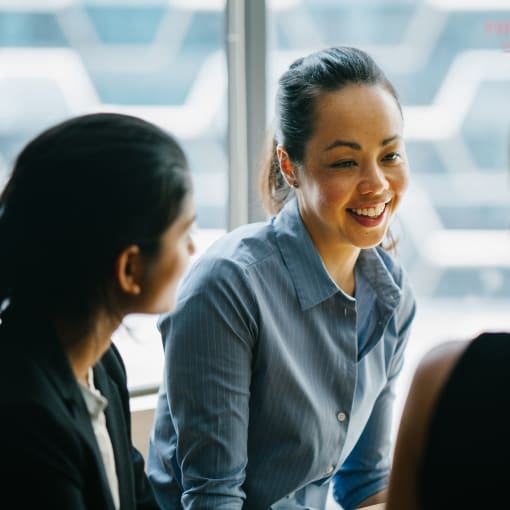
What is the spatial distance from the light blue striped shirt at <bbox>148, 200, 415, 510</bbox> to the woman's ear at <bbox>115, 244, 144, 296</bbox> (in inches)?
12.6

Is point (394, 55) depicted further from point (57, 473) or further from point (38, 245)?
point (57, 473)

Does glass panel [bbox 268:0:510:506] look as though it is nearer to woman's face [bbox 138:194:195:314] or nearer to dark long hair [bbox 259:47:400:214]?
dark long hair [bbox 259:47:400:214]

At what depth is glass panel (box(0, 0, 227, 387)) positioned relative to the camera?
2066mm

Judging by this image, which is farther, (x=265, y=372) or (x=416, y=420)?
(x=265, y=372)

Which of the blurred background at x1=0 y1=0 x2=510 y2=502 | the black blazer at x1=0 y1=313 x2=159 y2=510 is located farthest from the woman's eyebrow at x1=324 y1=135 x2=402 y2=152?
the black blazer at x1=0 y1=313 x2=159 y2=510

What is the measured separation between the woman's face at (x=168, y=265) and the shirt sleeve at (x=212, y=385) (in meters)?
0.25

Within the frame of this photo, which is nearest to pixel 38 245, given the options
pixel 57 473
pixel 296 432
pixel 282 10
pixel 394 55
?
pixel 57 473

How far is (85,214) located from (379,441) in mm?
945

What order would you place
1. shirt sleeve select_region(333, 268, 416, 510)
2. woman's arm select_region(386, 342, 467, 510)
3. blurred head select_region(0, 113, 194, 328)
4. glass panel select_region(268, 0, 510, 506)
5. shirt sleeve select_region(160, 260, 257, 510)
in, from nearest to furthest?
woman's arm select_region(386, 342, 467, 510) → blurred head select_region(0, 113, 194, 328) → shirt sleeve select_region(160, 260, 257, 510) → shirt sleeve select_region(333, 268, 416, 510) → glass panel select_region(268, 0, 510, 506)

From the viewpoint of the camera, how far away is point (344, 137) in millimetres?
1453

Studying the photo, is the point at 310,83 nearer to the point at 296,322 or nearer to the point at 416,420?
the point at 296,322

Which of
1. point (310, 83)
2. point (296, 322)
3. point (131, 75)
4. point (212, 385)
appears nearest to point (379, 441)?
point (296, 322)

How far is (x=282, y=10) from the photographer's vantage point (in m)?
2.30

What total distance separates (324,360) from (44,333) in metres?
0.62
